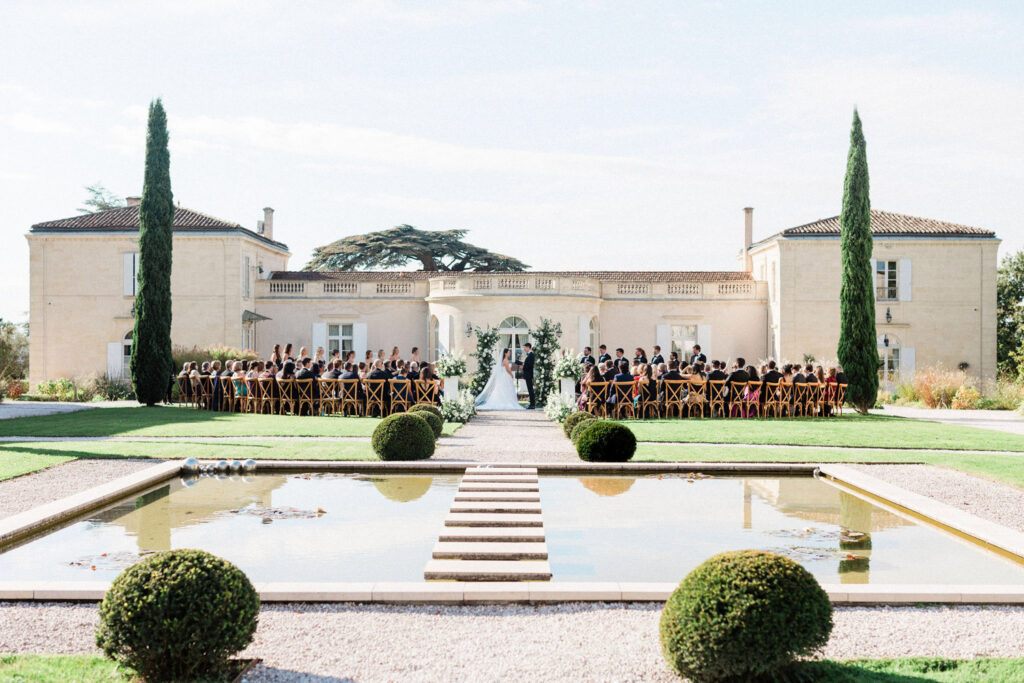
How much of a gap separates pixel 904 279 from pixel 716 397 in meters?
14.8

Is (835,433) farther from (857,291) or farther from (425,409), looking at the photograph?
(857,291)

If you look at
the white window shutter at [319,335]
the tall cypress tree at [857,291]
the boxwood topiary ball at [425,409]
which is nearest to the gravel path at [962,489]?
the boxwood topiary ball at [425,409]

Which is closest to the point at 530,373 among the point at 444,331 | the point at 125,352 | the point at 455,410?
the point at 455,410

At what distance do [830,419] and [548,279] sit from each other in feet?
36.9

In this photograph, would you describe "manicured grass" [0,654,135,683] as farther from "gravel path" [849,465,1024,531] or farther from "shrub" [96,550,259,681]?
"gravel path" [849,465,1024,531]

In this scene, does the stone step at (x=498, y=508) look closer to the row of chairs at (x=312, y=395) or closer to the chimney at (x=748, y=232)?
the row of chairs at (x=312, y=395)

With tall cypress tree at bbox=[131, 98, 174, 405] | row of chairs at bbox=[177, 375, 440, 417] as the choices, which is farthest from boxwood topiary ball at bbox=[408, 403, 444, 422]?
tall cypress tree at bbox=[131, 98, 174, 405]

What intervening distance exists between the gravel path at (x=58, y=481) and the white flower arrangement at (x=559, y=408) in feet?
30.3

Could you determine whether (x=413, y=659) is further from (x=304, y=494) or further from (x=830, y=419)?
(x=830, y=419)

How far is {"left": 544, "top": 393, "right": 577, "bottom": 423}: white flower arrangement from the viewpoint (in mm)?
18797

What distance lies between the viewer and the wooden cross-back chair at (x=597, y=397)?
1945cm

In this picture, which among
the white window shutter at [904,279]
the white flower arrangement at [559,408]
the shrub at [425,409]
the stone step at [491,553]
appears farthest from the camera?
the white window shutter at [904,279]

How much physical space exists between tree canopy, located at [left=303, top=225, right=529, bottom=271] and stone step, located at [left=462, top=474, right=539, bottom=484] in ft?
114

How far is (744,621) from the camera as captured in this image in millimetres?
4102
